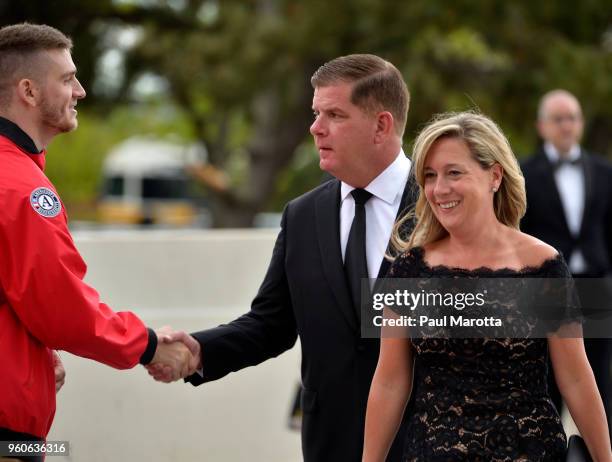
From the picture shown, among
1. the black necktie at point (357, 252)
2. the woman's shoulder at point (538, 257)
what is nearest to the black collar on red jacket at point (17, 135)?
the black necktie at point (357, 252)

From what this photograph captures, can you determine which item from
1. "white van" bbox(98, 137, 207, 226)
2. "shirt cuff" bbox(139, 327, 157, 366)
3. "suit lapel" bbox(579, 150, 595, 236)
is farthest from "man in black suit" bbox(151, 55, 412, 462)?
"white van" bbox(98, 137, 207, 226)

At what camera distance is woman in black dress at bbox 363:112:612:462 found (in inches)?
127

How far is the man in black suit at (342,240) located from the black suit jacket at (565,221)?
9.51 feet

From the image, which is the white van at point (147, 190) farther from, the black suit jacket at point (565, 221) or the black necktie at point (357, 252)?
the black necktie at point (357, 252)

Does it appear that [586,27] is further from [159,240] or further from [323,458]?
[323,458]

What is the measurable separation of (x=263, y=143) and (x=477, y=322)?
1715 centimetres

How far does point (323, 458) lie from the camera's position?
3.93 meters

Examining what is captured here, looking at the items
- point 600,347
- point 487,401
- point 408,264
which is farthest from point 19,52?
point 600,347

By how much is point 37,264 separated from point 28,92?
0.66m

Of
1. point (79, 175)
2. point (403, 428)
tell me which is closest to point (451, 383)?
point (403, 428)

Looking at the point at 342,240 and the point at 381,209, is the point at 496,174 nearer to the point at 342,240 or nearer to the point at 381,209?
the point at 381,209

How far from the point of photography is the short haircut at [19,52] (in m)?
3.78

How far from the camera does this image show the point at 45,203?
3510 millimetres

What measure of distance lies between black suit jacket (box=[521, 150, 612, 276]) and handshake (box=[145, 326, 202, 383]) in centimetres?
304
